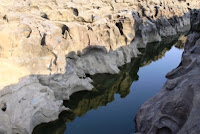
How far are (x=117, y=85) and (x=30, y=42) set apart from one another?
35.0 ft

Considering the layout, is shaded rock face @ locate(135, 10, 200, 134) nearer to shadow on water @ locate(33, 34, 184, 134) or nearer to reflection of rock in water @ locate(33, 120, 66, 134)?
reflection of rock in water @ locate(33, 120, 66, 134)

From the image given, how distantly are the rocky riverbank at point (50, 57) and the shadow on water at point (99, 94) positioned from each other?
0.53m

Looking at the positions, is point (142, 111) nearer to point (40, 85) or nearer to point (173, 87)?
point (173, 87)

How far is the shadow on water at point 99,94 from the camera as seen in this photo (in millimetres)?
15586

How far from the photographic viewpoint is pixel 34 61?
674 inches

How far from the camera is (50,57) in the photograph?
18391 millimetres

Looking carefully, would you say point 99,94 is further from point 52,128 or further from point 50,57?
point 52,128

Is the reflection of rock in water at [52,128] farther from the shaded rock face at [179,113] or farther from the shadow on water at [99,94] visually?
the shaded rock face at [179,113]

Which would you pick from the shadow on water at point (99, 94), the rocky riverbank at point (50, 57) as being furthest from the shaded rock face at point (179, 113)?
the rocky riverbank at point (50, 57)

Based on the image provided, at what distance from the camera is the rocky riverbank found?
14094 millimetres

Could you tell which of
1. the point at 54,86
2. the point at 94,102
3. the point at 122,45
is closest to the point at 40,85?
the point at 54,86

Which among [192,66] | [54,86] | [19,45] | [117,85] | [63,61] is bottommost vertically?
[117,85]

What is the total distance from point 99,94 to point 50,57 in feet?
19.3

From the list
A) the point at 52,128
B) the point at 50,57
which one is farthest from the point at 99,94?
the point at 52,128
